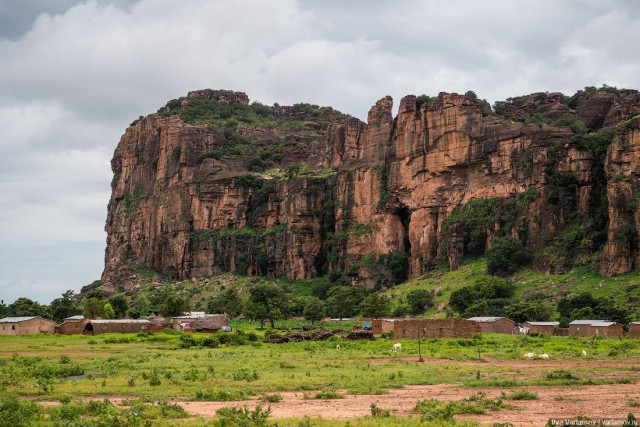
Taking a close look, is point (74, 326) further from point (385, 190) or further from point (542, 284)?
point (385, 190)

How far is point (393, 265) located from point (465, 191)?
17768 mm

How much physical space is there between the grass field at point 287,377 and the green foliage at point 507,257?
42123 mm

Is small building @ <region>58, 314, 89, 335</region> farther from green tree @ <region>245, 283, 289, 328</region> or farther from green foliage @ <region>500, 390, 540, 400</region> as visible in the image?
green foliage @ <region>500, 390, 540, 400</region>

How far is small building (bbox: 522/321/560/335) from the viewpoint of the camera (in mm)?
75262

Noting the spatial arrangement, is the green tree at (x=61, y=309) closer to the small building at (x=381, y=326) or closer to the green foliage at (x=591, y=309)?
the small building at (x=381, y=326)

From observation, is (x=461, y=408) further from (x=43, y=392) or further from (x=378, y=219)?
(x=378, y=219)

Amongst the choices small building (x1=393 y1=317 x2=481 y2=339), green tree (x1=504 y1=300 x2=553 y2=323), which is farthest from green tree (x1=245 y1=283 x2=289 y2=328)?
small building (x1=393 y1=317 x2=481 y2=339)

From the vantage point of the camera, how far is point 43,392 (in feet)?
107

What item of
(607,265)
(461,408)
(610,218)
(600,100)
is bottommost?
(461,408)

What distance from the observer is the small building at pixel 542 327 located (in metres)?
75.3

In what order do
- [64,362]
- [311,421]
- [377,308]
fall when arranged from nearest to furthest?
1. [311,421]
2. [64,362]
3. [377,308]

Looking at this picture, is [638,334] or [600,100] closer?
[638,334]

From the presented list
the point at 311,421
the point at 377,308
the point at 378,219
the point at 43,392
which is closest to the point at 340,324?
the point at 377,308

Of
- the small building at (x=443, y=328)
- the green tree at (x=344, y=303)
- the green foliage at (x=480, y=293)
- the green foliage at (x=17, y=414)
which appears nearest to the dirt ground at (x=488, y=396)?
the green foliage at (x=17, y=414)
